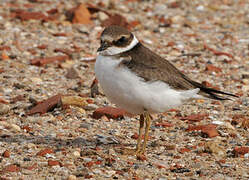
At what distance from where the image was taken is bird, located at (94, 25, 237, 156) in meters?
5.42

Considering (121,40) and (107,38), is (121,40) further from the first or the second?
(107,38)

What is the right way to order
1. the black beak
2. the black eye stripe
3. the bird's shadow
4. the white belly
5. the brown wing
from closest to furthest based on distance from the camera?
the white belly, the brown wing, the black beak, the black eye stripe, the bird's shadow

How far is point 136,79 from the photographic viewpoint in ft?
17.8

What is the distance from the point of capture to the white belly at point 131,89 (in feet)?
17.7

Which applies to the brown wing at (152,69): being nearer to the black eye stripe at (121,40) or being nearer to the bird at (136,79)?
the bird at (136,79)

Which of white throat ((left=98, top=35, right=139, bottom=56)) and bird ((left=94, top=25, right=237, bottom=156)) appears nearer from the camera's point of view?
bird ((left=94, top=25, right=237, bottom=156))

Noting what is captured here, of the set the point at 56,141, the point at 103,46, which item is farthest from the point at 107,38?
the point at 56,141

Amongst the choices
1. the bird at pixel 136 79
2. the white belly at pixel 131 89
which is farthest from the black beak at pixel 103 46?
the white belly at pixel 131 89

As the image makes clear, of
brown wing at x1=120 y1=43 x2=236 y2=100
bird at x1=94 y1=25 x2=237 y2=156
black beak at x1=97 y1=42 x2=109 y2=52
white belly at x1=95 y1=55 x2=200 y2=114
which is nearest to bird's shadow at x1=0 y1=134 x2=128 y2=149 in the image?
bird at x1=94 y1=25 x2=237 y2=156

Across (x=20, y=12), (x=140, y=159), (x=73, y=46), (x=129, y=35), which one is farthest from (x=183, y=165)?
(x=20, y=12)


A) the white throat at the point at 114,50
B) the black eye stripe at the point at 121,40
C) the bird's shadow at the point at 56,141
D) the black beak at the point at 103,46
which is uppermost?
the black eye stripe at the point at 121,40

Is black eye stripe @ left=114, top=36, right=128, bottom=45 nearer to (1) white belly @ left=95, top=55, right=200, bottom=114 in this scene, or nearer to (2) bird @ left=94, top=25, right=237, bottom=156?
(2) bird @ left=94, top=25, right=237, bottom=156

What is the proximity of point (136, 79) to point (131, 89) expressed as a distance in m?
0.13

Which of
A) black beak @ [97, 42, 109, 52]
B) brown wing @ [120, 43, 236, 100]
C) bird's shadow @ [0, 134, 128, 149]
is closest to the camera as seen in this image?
brown wing @ [120, 43, 236, 100]
